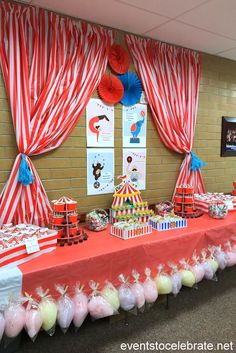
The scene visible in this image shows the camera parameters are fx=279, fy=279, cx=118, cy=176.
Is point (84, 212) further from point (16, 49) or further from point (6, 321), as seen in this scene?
point (16, 49)

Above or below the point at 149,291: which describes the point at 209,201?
above

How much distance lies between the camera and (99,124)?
2.66m

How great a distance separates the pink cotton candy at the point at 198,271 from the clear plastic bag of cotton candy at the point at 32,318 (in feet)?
4.21

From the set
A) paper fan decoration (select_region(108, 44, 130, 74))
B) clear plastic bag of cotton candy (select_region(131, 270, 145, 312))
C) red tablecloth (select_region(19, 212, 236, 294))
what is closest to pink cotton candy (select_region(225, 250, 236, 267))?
red tablecloth (select_region(19, 212, 236, 294))

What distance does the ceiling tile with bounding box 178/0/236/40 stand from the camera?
2.21 meters

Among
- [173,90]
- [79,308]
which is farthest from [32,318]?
[173,90]

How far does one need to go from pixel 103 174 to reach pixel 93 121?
517mm

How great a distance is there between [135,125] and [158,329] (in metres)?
1.87

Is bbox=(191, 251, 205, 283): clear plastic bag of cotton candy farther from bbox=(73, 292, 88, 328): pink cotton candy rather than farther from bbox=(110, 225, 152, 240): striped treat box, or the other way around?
bbox=(73, 292, 88, 328): pink cotton candy

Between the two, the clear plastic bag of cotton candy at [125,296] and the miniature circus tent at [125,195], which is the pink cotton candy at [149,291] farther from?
the miniature circus tent at [125,195]

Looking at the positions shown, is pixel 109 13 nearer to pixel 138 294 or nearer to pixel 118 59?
pixel 118 59

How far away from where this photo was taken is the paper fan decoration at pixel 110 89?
103 inches

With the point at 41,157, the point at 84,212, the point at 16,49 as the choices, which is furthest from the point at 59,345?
the point at 16,49

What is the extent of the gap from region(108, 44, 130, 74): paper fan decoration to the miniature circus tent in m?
1.09
